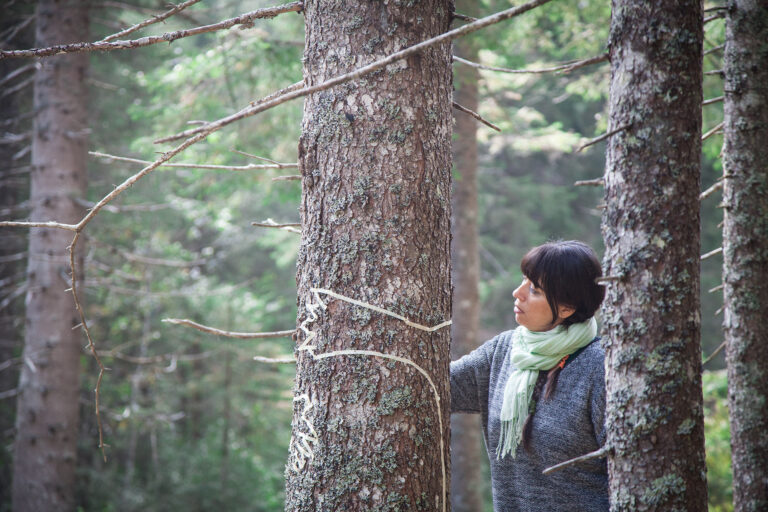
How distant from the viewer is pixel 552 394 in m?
2.27

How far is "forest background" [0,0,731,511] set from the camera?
634 centimetres

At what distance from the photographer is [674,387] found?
162 centimetres

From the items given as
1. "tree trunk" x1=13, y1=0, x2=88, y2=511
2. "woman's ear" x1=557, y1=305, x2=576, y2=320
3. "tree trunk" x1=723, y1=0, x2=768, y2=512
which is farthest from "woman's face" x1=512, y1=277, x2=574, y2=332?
"tree trunk" x1=13, y1=0, x2=88, y2=511

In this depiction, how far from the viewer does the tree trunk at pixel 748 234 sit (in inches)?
99.5

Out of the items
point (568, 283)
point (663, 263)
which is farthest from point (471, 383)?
point (663, 263)

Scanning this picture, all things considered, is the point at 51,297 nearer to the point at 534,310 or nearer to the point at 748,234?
the point at 534,310

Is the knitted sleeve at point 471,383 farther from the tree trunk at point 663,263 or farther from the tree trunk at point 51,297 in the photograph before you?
the tree trunk at point 51,297

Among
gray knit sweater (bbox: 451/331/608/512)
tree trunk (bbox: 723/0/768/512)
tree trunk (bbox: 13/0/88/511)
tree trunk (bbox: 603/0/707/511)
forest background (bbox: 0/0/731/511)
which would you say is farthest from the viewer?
forest background (bbox: 0/0/731/511)

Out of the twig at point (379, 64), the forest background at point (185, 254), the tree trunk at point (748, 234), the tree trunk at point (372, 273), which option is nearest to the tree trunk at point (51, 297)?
the forest background at point (185, 254)

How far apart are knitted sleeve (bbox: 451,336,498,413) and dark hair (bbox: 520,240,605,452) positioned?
293 millimetres

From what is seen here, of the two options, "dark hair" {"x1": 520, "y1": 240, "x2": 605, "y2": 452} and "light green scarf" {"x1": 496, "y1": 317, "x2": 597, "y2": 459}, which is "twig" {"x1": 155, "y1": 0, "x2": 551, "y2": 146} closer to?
"dark hair" {"x1": 520, "y1": 240, "x2": 605, "y2": 452}

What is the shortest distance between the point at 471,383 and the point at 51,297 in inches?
205

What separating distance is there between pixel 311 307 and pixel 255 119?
16.7ft

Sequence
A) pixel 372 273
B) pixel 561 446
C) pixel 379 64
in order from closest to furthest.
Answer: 1. pixel 379 64
2. pixel 372 273
3. pixel 561 446
